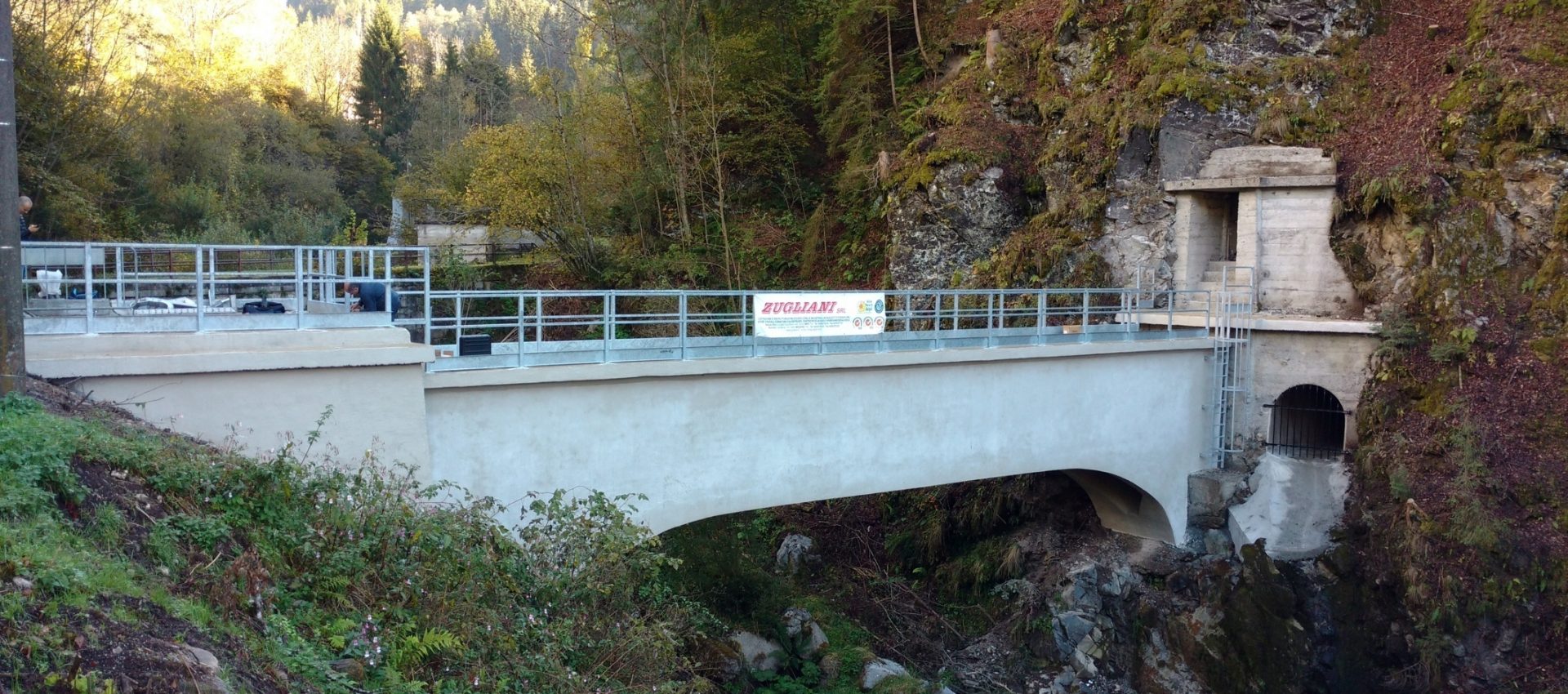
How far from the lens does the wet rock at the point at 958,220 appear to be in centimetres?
2456

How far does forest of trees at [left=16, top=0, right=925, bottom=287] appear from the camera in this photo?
89.4 ft

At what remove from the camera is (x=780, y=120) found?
31953 millimetres

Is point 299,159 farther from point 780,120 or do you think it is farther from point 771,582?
point 771,582

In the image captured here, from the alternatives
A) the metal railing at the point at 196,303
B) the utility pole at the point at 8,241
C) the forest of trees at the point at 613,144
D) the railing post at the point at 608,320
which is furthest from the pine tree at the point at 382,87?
the utility pole at the point at 8,241

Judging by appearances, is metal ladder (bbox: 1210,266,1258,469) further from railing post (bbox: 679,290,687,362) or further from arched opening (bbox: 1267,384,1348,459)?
railing post (bbox: 679,290,687,362)

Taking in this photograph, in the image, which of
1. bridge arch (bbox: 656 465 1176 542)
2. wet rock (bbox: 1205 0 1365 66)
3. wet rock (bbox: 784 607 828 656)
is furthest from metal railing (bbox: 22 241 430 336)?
wet rock (bbox: 1205 0 1365 66)

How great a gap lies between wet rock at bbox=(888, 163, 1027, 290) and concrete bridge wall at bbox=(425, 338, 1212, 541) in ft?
23.0

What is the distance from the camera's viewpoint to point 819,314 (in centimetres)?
1362

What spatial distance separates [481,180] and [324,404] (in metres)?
24.4

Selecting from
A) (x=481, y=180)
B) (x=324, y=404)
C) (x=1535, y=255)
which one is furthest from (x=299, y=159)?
(x=1535, y=255)

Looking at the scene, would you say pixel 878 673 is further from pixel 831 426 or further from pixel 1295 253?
pixel 1295 253

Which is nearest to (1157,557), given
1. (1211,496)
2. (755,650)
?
(1211,496)

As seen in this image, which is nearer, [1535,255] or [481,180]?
[1535,255]

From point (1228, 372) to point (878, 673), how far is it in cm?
830
